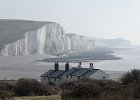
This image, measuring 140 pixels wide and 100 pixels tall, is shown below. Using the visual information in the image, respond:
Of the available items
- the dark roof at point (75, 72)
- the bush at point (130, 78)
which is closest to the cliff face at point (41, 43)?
the dark roof at point (75, 72)

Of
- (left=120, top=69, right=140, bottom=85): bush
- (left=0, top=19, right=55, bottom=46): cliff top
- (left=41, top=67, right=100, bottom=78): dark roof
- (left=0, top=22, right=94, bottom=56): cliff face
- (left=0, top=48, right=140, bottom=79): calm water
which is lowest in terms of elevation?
(left=0, top=48, right=140, bottom=79): calm water

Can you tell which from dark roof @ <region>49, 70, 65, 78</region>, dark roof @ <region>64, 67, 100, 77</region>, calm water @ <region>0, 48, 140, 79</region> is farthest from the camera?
calm water @ <region>0, 48, 140, 79</region>

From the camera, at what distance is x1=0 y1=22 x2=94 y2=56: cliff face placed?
79000 millimetres

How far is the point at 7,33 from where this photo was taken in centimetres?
9806

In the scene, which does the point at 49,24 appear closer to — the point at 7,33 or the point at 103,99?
the point at 7,33

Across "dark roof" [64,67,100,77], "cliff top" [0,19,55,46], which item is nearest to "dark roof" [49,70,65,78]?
"dark roof" [64,67,100,77]

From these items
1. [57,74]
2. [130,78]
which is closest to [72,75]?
[57,74]

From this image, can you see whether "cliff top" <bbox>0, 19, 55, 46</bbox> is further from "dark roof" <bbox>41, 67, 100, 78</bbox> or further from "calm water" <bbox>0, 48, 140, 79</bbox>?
"dark roof" <bbox>41, 67, 100, 78</bbox>

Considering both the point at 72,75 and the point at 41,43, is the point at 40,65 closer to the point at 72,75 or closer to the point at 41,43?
the point at 72,75

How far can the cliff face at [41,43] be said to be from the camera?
7900 cm

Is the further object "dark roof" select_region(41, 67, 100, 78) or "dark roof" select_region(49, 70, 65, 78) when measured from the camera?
"dark roof" select_region(49, 70, 65, 78)

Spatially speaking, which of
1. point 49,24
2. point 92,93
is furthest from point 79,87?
point 49,24

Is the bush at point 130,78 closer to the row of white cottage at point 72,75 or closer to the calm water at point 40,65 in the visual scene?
the row of white cottage at point 72,75

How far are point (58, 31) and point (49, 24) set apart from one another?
4.71 m
